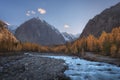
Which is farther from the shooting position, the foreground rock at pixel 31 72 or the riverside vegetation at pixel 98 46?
the riverside vegetation at pixel 98 46

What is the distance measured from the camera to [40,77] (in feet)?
113

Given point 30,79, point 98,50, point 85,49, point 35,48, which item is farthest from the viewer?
point 35,48

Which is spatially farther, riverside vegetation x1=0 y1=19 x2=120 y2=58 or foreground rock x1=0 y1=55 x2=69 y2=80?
riverside vegetation x1=0 y1=19 x2=120 y2=58

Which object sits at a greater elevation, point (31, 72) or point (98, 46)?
point (98, 46)

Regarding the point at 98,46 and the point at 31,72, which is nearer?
the point at 31,72

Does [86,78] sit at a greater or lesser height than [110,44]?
lesser

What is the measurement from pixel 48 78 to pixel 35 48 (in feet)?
511

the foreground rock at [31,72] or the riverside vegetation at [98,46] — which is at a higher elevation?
the riverside vegetation at [98,46]

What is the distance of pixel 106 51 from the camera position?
8875 centimetres

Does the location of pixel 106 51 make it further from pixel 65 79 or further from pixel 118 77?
pixel 65 79

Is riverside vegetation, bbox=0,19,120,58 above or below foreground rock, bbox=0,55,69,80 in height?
above

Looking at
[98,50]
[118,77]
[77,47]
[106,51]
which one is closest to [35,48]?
[77,47]

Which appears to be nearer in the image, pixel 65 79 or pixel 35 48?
pixel 65 79

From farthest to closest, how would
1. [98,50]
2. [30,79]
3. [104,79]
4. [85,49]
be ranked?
[85,49], [98,50], [104,79], [30,79]
